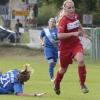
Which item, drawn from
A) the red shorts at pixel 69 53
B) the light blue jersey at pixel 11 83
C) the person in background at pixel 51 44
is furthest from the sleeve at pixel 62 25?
the person in background at pixel 51 44

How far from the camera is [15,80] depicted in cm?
1309

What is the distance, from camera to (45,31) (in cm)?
1858

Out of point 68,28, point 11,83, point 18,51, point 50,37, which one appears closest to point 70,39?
point 68,28

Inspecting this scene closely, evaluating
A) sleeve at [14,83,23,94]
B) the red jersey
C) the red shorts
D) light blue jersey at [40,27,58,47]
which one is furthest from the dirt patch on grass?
sleeve at [14,83,23,94]

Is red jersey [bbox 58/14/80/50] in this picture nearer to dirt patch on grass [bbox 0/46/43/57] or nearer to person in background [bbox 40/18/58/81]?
person in background [bbox 40/18/58/81]

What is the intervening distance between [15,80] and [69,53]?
4.24 ft

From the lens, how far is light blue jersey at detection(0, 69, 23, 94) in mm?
13078

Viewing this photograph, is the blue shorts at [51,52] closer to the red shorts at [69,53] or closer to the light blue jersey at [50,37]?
the light blue jersey at [50,37]

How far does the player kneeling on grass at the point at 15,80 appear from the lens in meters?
13.0

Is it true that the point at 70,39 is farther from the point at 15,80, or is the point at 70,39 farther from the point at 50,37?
the point at 50,37

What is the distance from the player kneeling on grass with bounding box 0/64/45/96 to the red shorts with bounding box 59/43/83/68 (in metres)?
0.81

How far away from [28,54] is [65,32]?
74.5ft

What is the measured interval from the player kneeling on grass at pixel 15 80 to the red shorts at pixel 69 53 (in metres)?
0.81

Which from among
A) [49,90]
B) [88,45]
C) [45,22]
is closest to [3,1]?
[45,22]
